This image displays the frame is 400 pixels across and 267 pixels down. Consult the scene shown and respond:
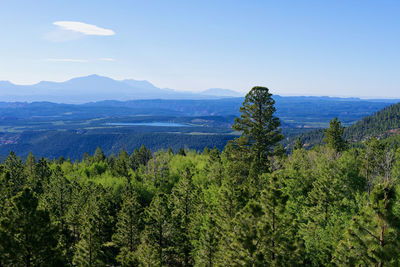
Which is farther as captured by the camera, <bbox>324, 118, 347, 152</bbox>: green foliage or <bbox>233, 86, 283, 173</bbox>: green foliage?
<bbox>324, 118, 347, 152</bbox>: green foliage

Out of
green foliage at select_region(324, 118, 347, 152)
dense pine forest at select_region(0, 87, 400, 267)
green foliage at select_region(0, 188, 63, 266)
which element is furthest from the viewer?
green foliage at select_region(324, 118, 347, 152)

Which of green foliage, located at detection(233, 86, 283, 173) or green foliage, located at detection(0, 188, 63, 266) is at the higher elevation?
green foliage, located at detection(233, 86, 283, 173)

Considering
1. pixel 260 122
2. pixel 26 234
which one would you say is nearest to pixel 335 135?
pixel 260 122

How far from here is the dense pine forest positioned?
25.3m

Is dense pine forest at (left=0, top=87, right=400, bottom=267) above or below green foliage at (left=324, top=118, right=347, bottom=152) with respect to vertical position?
below

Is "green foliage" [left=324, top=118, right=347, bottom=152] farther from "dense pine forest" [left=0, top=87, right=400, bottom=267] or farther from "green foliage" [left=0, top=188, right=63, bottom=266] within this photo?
"green foliage" [left=0, top=188, right=63, bottom=266]

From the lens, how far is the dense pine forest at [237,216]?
2531 centimetres

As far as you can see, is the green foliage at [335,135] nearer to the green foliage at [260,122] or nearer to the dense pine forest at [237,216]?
the dense pine forest at [237,216]

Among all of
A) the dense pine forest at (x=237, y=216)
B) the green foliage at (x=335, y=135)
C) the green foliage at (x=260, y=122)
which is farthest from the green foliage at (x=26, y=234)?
the green foliage at (x=335, y=135)

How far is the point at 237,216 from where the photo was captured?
31719mm

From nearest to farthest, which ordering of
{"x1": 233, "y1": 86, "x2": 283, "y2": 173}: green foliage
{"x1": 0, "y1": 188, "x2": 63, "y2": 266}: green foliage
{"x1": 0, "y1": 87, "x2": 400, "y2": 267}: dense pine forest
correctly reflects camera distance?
{"x1": 0, "y1": 87, "x2": 400, "y2": 267}: dense pine forest < {"x1": 0, "y1": 188, "x2": 63, "y2": 266}: green foliage < {"x1": 233, "y1": 86, "x2": 283, "y2": 173}: green foliage

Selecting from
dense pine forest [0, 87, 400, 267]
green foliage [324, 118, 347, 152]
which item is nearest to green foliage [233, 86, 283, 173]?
dense pine forest [0, 87, 400, 267]

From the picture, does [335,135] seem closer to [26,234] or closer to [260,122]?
[260,122]

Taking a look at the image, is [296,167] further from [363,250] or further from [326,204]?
[363,250]
